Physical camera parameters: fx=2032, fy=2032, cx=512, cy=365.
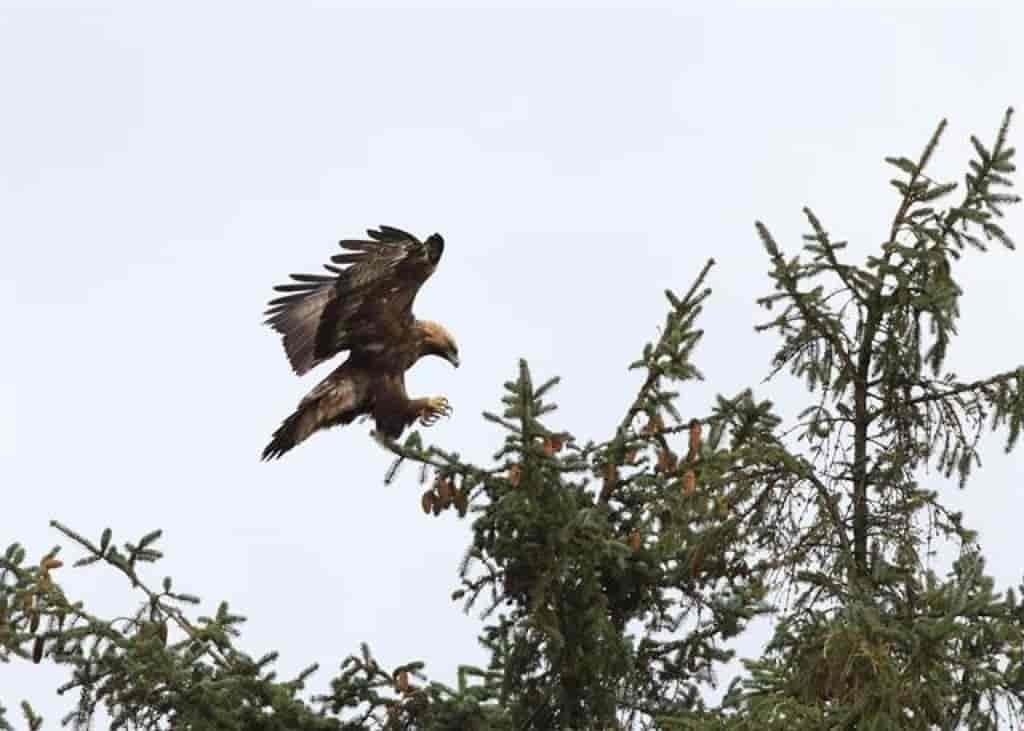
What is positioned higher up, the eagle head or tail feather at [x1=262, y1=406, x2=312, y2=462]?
the eagle head

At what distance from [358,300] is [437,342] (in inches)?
30.6

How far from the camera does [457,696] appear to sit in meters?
8.59

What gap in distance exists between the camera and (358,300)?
13.0 meters

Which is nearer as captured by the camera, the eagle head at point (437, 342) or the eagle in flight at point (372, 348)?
the eagle in flight at point (372, 348)

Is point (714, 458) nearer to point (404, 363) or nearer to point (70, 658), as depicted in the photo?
point (70, 658)

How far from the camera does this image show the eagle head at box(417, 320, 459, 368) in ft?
44.2

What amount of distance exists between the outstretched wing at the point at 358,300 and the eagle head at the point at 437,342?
16 cm

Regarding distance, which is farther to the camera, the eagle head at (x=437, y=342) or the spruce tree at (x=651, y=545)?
the eagle head at (x=437, y=342)

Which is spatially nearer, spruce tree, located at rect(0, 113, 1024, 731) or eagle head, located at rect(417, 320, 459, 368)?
spruce tree, located at rect(0, 113, 1024, 731)

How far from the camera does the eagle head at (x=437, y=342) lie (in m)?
13.5

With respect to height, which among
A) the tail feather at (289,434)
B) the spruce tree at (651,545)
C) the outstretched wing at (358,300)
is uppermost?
the outstretched wing at (358,300)

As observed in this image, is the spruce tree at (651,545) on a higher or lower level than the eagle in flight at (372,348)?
lower

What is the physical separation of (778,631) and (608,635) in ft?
2.51

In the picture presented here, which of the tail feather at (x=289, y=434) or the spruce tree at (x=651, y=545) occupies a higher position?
the tail feather at (x=289, y=434)
